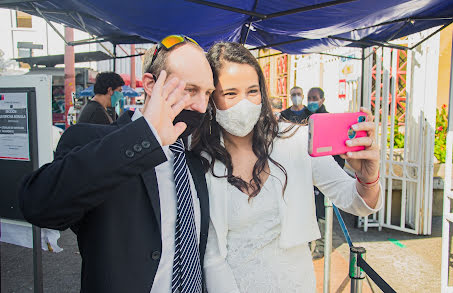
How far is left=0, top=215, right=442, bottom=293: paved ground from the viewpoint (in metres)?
3.96

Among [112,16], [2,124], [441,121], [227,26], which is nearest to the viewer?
[2,124]

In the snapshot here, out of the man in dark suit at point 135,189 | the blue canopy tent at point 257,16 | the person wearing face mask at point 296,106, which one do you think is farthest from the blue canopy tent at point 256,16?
the man in dark suit at point 135,189

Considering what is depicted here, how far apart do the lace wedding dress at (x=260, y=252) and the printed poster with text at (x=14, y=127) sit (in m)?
1.76

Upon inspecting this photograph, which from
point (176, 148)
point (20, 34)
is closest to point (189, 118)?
point (176, 148)

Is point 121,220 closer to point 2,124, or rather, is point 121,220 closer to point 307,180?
point 307,180

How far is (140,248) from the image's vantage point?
1224 mm

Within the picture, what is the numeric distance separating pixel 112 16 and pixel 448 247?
14.3 ft

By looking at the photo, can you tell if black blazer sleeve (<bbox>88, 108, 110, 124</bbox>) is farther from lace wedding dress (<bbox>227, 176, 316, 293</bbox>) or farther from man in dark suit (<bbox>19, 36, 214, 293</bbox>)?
lace wedding dress (<bbox>227, 176, 316, 293</bbox>)

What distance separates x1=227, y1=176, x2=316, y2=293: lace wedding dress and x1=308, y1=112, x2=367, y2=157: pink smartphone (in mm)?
386

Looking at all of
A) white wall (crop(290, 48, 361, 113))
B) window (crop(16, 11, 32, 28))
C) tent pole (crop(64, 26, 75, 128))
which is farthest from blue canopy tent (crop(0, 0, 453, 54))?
window (crop(16, 11, 32, 28))

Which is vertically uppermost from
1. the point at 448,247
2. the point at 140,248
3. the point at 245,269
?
the point at 140,248

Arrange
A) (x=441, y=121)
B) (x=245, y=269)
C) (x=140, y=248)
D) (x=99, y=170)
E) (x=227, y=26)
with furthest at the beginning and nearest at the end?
(x=441, y=121) < (x=227, y=26) < (x=245, y=269) < (x=140, y=248) < (x=99, y=170)

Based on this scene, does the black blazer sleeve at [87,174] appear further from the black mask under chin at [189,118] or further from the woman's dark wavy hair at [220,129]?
the woman's dark wavy hair at [220,129]

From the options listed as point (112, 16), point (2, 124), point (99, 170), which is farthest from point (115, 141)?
point (112, 16)
